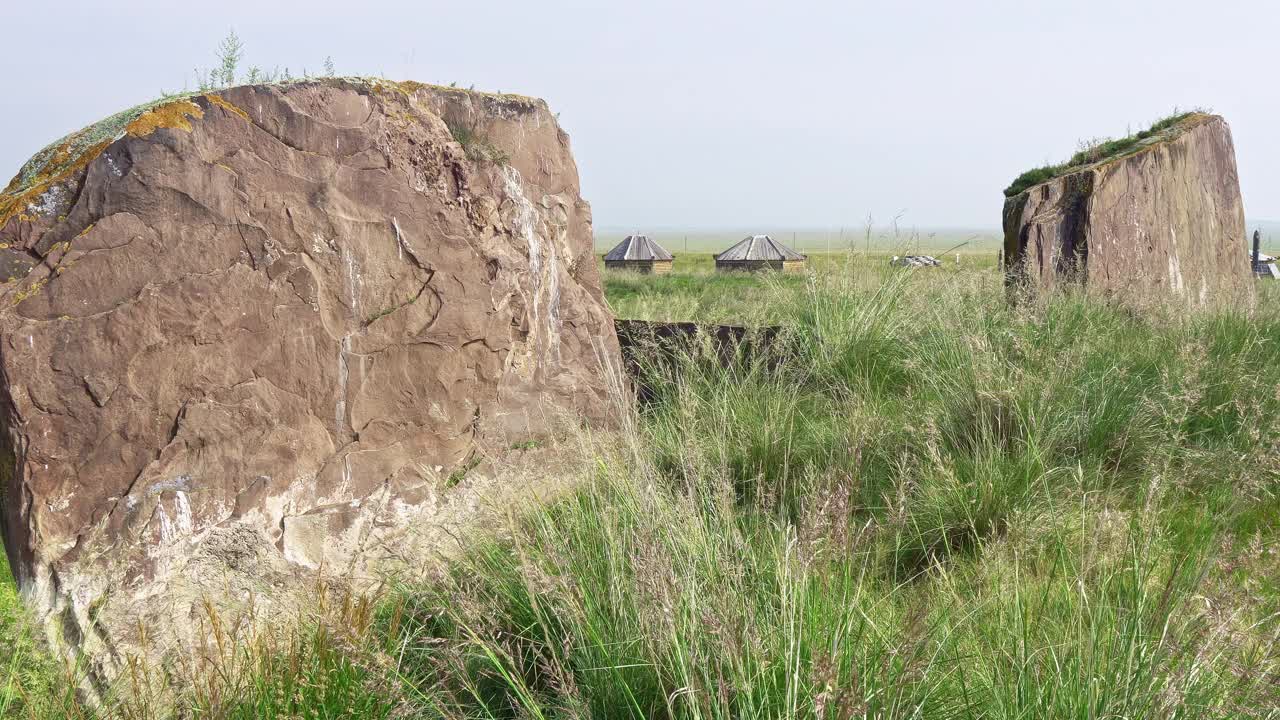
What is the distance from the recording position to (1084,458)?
12.2 feet

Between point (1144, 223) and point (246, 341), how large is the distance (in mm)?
6266

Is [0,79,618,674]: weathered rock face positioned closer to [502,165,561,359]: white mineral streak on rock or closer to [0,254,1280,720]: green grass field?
[502,165,561,359]: white mineral streak on rock

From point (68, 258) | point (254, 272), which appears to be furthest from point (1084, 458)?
point (68, 258)

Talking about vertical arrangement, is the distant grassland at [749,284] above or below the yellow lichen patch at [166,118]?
below

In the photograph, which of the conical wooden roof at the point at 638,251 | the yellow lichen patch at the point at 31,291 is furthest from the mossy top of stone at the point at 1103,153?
the conical wooden roof at the point at 638,251

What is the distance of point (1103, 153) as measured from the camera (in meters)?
7.31

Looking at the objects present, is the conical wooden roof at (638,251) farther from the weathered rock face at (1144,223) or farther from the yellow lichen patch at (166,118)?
the yellow lichen patch at (166,118)

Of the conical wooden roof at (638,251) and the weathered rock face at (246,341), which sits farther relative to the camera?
the conical wooden roof at (638,251)

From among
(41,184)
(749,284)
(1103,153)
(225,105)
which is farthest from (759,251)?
(41,184)

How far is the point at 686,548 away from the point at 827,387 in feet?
8.74

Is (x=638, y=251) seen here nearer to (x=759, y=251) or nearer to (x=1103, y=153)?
(x=759, y=251)

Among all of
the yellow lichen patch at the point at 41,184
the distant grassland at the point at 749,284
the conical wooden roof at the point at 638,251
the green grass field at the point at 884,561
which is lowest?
the green grass field at the point at 884,561

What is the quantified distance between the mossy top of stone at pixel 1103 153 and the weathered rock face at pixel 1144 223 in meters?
0.03

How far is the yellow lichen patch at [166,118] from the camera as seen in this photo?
3051mm
